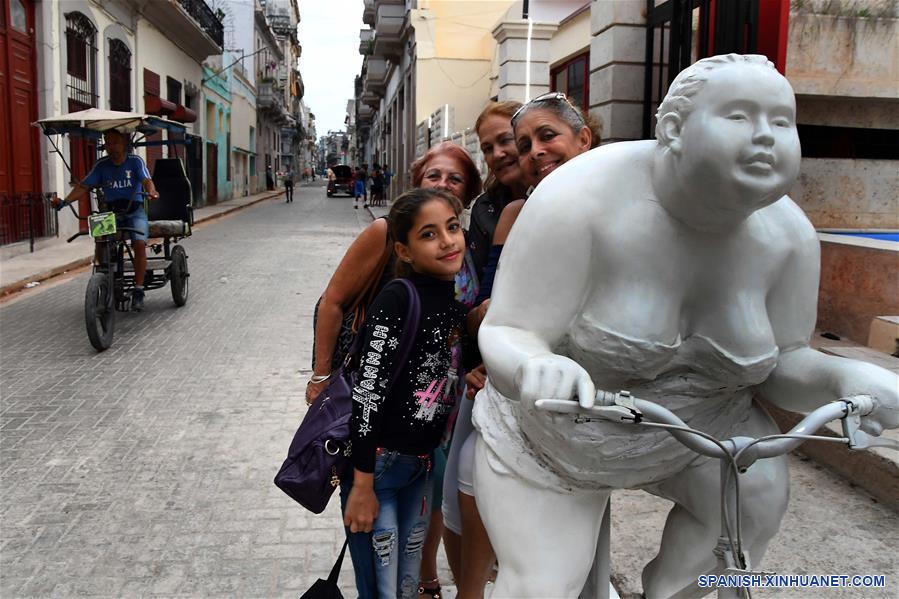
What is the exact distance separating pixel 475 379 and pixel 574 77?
583 inches

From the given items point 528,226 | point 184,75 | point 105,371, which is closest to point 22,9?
point 105,371

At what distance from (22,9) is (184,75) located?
12.3m

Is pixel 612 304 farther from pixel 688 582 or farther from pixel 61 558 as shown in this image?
pixel 61 558

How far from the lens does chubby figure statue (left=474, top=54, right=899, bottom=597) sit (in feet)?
4.65

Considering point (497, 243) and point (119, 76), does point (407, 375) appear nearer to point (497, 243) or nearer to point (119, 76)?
point (497, 243)

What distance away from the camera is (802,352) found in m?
1.73

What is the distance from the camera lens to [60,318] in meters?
8.06

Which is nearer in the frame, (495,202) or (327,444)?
(327,444)

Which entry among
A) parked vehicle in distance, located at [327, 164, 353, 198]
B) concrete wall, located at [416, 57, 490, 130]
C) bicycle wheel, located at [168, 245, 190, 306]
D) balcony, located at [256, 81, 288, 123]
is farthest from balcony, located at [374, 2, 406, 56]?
bicycle wheel, located at [168, 245, 190, 306]

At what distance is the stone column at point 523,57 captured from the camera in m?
12.6

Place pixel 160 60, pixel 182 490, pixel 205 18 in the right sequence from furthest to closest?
pixel 205 18, pixel 160 60, pixel 182 490

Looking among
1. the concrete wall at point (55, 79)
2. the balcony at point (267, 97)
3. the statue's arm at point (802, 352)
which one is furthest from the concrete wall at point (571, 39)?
the balcony at point (267, 97)

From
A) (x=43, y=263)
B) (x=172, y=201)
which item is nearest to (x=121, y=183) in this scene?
(x=172, y=201)

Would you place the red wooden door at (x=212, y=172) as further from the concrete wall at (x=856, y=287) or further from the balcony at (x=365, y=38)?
the concrete wall at (x=856, y=287)
